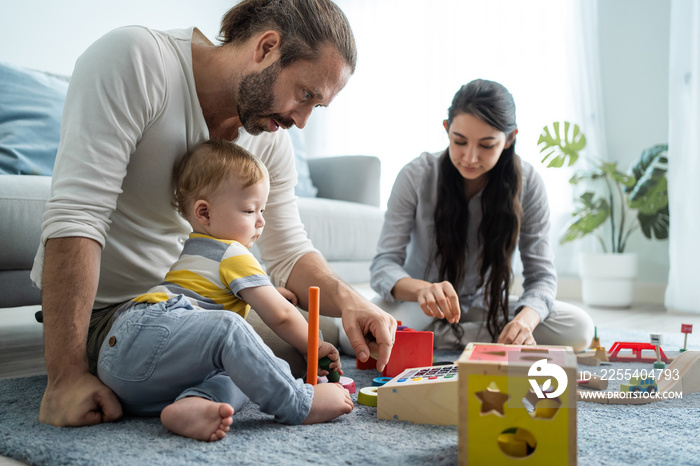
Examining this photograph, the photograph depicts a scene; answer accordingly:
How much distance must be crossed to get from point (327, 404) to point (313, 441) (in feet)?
0.31

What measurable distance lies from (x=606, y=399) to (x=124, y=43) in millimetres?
997

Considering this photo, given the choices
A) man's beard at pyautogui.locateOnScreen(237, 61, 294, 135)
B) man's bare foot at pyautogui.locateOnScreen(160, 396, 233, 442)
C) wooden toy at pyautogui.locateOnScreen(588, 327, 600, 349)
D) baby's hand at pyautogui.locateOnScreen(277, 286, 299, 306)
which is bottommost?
wooden toy at pyautogui.locateOnScreen(588, 327, 600, 349)

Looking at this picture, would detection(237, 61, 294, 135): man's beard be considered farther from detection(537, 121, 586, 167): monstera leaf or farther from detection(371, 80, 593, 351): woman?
detection(537, 121, 586, 167): monstera leaf

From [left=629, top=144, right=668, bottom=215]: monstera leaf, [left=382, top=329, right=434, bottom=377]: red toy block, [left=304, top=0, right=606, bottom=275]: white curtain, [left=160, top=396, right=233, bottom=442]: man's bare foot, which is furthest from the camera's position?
[left=304, top=0, right=606, bottom=275]: white curtain

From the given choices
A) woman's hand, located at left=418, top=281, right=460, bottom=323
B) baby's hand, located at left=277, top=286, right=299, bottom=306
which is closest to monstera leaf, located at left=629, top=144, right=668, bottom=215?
woman's hand, located at left=418, top=281, right=460, bottom=323

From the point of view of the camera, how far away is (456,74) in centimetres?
353

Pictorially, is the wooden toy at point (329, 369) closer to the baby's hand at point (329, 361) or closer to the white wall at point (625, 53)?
the baby's hand at point (329, 361)

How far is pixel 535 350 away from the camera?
76 cm

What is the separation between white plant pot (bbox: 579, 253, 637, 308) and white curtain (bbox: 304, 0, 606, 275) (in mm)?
317

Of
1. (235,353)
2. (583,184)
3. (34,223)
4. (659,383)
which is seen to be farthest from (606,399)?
(583,184)

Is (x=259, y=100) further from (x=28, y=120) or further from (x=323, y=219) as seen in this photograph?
(x=323, y=219)

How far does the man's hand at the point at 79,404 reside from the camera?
86 centimetres

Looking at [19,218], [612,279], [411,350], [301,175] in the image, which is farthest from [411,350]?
[612,279]

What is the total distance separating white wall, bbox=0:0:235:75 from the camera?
8.25 ft
